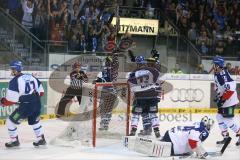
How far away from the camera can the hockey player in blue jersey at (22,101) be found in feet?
31.7

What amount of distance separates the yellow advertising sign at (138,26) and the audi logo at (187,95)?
11.8 feet

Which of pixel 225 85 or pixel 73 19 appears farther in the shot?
pixel 73 19

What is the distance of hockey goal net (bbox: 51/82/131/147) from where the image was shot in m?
10.3

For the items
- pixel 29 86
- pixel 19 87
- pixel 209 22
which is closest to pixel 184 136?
pixel 29 86

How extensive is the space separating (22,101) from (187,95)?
7.47 meters

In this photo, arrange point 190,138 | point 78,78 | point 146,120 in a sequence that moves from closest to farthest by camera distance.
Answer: point 190,138 < point 146,120 < point 78,78

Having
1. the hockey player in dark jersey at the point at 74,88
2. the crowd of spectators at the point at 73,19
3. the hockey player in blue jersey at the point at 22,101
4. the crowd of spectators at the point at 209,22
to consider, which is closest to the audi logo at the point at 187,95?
the crowd of spectators at the point at 73,19

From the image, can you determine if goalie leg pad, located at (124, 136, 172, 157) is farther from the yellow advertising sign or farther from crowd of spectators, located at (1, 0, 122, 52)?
the yellow advertising sign

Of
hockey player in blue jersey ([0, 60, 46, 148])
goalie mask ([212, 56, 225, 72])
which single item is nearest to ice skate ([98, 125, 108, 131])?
hockey player in blue jersey ([0, 60, 46, 148])

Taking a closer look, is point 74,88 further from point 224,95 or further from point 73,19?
point 224,95

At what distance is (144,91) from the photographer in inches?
440

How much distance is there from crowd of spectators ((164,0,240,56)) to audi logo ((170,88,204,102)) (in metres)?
2.94

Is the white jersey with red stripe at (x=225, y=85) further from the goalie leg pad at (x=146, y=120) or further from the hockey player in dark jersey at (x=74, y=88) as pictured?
the hockey player in dark jersey at (x=74, y=88)

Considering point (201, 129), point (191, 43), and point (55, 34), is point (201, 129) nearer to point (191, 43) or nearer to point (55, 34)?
point (55, 34)
